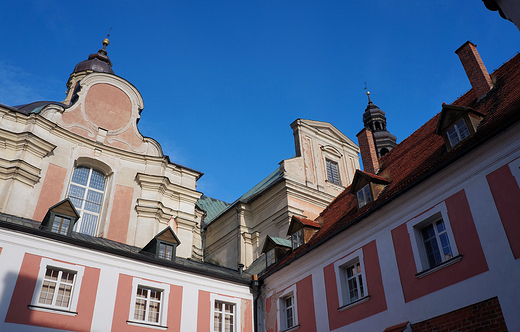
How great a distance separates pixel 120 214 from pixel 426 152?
13.7 meters

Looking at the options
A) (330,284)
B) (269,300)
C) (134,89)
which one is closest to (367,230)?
(330,284)

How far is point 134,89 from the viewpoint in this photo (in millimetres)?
25359

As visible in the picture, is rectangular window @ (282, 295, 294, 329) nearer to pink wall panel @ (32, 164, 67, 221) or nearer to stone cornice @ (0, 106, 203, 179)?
pink wall panel @ (32, 164, 67, 221)

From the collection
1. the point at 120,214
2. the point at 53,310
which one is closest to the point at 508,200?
the point at 53,310

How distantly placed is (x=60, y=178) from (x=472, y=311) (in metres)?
17.0

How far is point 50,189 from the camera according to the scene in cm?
1953

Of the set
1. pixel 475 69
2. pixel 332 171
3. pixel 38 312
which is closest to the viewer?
pixel 38 312

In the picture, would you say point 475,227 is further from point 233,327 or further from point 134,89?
point 134,89

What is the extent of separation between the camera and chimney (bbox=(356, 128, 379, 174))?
17.2m

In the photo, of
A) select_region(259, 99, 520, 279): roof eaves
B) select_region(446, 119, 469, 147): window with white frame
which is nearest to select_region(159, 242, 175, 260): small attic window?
select_region(259, 99, 520, 279): roof eaves

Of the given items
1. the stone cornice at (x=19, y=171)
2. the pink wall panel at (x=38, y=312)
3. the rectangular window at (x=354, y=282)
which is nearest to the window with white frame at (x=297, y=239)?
the rectangular window at (x=354, y=282)

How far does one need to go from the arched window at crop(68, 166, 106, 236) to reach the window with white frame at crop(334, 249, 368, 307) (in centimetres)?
1208

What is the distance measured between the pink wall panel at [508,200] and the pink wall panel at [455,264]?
0.66 metres

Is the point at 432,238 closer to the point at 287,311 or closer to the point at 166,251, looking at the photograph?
the point at 287,311
